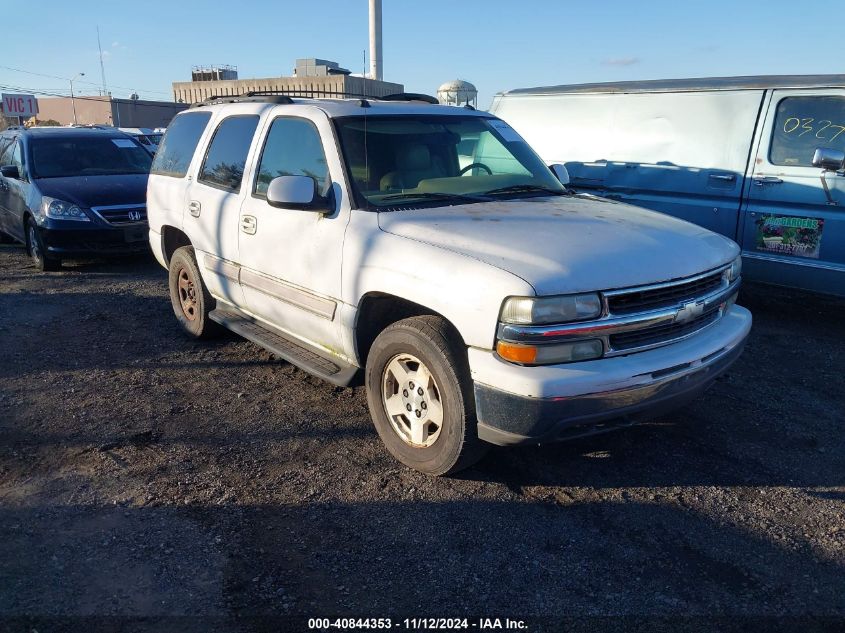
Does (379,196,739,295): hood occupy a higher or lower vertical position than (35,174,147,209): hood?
higher

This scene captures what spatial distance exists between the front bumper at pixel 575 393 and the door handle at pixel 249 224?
210 centimetres

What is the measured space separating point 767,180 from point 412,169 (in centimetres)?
377

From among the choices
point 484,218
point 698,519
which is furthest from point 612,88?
point 698,519

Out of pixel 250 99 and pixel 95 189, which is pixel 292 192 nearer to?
pixel 250 99

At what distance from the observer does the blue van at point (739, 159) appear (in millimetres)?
5859

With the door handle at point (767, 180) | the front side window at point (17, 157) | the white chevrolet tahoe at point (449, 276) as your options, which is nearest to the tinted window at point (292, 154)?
the white chevrolet tahoe at point (449, 276)

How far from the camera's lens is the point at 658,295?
3.22 m

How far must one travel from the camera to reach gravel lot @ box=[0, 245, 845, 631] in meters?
2.75

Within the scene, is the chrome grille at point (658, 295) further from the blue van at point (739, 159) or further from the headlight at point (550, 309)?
the blue van at point (739, 159)

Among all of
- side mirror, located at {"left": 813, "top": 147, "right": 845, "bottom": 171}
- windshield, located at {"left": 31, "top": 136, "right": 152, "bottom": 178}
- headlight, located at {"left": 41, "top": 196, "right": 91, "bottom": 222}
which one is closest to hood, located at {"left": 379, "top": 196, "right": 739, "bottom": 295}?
side mirror, located at {"left": 813, "top": 147, "right": 845, "bottom": 171}

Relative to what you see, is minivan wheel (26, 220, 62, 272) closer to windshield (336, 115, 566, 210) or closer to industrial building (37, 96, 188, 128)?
windshield (336, 115, 566, 210)

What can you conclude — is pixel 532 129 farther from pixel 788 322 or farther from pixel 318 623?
pixel 318 623

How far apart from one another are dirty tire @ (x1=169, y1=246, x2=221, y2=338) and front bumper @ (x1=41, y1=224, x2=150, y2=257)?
304cm

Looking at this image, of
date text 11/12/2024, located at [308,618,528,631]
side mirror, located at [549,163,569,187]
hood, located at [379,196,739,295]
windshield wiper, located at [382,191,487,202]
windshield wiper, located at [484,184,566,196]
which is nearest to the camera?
date text 11/12/2024, located at [308,618,528,631]
